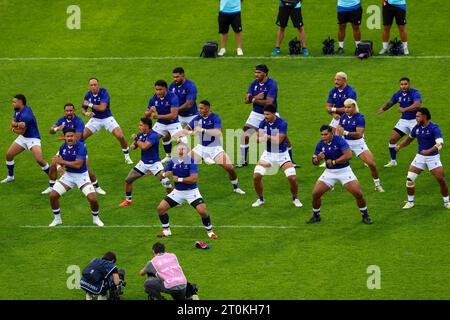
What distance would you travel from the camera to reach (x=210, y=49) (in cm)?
4081

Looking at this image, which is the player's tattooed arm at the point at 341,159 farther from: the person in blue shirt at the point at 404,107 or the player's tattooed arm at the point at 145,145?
the player's tattooed arm at the point at 145,145

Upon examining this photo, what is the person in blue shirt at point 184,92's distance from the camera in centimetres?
3403

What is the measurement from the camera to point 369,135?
118 feet

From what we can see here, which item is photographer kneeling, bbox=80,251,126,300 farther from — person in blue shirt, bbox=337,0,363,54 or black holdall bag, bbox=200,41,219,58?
person in blue shirt, bbox=337,0,363,54

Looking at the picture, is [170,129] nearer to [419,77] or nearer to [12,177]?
[12,177]

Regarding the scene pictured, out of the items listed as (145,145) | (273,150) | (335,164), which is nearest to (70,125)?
(145,145)

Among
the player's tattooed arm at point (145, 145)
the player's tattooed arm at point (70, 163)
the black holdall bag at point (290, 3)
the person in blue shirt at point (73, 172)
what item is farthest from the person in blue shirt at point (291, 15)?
the player's tattooed arm at point (70, 163)

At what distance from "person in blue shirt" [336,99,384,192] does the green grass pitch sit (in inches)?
36.2

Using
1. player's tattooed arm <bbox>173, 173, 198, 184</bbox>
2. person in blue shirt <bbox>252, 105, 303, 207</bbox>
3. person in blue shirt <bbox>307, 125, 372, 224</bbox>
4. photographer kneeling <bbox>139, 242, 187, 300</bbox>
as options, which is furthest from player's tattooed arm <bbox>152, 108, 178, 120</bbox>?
photographer kneeling <bbox>139, 242, 187, 300</bbox>

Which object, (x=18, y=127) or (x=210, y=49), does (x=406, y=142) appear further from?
(x=210, y=49)

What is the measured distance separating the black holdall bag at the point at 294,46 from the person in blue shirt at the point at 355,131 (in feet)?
29.7

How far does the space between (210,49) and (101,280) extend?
16.4 metres

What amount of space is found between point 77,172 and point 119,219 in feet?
5.91

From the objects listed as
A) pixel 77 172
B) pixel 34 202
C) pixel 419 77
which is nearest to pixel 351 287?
pixel 77 172
